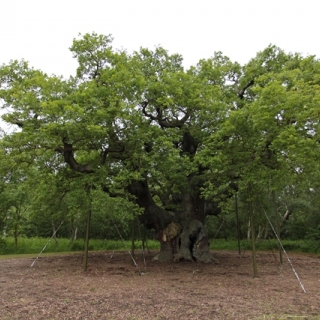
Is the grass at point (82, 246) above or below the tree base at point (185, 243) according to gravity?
below

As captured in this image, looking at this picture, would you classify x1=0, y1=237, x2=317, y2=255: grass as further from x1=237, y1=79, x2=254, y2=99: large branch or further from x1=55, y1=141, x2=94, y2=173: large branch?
x1=237, y1=79, x2=254, y2=99: large branch

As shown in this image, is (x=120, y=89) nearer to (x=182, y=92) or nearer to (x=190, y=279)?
(x=182, y=92)

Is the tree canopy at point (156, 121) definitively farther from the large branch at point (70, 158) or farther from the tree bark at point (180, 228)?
the tree bark at point (180, 228)

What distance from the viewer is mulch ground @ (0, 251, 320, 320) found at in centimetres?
610

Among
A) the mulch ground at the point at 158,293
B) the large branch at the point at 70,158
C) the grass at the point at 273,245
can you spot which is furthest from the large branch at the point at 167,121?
the grass at the point at 273,245

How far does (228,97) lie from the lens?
12.6 metres

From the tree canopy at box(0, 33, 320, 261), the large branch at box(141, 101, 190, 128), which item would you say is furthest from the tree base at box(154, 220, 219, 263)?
the large branch at box(141, 101, 190, 128)

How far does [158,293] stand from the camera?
25.8ft

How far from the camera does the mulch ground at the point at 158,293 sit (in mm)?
6102

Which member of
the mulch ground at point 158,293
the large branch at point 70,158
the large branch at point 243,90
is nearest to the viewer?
the mulch ground at point 158,293

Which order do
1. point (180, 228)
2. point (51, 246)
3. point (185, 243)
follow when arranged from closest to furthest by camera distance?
point (185, 243)
point (180, 228)
point (51, 246)

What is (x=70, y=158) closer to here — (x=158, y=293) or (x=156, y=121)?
(x=156, y=121)

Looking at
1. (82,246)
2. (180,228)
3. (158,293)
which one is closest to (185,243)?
(180,228)

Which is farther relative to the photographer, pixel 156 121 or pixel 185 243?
pixel 185 243
